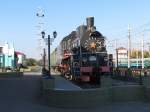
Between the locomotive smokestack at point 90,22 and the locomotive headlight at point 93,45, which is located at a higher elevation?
the locomotive smokestack at point 90,22

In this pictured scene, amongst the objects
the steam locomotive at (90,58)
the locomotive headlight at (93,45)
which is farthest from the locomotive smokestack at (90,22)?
the locomotive headlight at (93,45)

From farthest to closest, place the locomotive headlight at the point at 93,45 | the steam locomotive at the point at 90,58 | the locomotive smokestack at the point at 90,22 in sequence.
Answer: the locomotive smokestack at the point at 90,22, the locomotive headlight at the point at 93,45, the steam locomotive at the point at 90,58

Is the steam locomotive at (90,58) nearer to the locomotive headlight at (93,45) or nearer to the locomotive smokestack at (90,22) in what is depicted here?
the locomotive headlight at (93,45)

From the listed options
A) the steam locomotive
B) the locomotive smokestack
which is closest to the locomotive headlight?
the steam locomotive

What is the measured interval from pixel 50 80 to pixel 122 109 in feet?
15.5

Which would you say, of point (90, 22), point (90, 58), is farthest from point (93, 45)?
point (90, 22)

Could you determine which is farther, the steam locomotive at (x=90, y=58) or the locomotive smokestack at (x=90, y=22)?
the locomotive smokestack at (x=90, y=22)

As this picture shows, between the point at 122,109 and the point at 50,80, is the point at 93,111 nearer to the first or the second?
the point at 122,109

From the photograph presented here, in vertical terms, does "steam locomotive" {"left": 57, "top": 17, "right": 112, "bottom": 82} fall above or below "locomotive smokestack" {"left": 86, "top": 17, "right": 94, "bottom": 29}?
below

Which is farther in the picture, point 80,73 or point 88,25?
point 88,25

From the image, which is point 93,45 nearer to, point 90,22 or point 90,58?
point 90,58

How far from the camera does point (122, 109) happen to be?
16.5 meters

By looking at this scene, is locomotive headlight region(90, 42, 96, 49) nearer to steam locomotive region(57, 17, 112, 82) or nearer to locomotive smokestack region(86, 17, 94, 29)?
steam locomotive region(57, 17, 112, 82)

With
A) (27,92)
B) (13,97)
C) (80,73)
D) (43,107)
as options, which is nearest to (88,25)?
(80,73)
